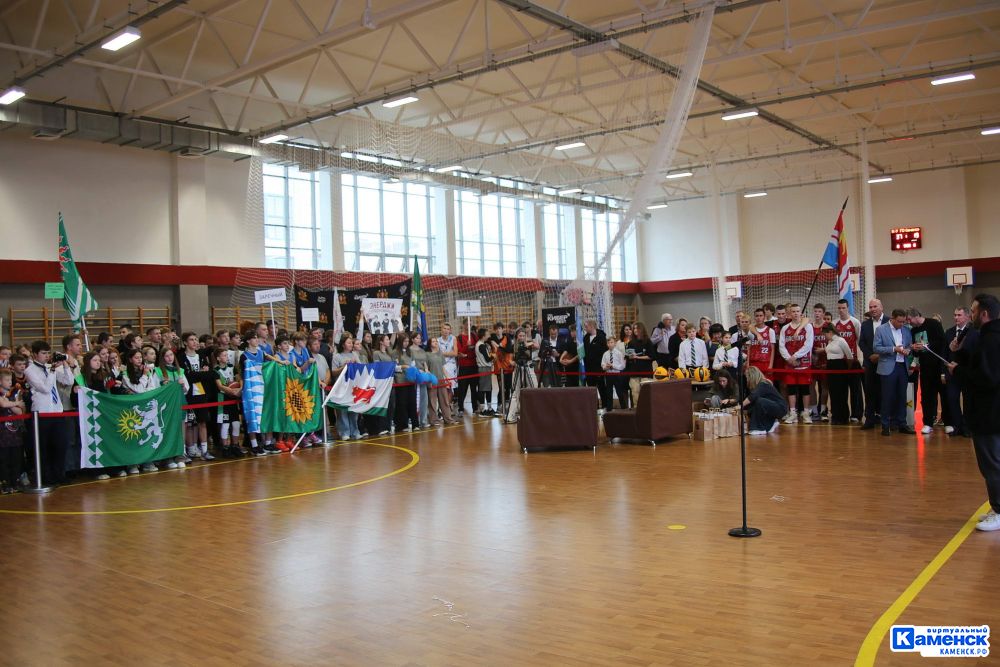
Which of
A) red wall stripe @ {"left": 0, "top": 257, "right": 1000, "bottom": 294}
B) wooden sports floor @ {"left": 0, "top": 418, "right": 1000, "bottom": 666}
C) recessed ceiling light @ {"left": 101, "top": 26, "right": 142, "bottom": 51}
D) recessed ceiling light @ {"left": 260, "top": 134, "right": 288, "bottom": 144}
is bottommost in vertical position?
wooden sports floor @ {"left": 0, "top": 418, "right": 1000, "bottom": 666}

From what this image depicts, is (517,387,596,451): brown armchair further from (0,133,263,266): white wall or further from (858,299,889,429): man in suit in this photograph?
(0,133,263,266): white wall

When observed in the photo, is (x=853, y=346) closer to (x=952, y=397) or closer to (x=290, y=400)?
(x=952, y=397)

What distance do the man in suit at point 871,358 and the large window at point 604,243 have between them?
53.4 ft

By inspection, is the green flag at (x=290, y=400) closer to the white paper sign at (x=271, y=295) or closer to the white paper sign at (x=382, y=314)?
the white paper sign at (x=271, y=295)

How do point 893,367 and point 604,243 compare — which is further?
point 604,243

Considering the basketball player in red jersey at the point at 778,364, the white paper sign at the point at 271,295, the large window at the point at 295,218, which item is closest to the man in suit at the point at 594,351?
the basketball player in red jersey at the point at 778,364

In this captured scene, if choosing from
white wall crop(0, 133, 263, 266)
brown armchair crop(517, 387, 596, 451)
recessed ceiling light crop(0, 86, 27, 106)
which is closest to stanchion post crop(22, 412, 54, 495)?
brown armchair crop(517, 387, 596, 451)

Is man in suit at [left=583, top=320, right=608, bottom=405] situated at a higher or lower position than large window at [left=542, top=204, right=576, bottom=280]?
lower

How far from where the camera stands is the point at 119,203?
1638 cm

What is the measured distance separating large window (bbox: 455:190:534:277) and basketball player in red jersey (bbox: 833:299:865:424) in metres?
13.2

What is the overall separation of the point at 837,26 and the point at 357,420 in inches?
411

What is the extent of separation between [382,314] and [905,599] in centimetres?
1132

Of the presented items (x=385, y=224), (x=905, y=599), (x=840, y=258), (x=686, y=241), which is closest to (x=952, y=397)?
(x=840, y=258)

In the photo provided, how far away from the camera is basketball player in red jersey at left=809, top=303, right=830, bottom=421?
1223 centimetres
